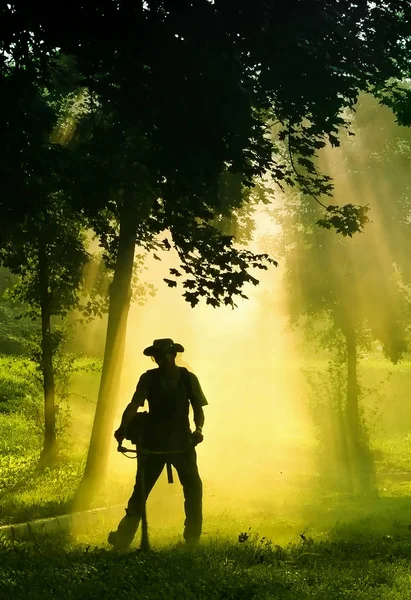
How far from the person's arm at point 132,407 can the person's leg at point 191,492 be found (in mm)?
806

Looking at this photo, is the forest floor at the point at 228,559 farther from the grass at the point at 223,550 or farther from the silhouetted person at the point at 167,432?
the silhouetted person at the point at 167,432

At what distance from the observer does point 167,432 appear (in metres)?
9.42

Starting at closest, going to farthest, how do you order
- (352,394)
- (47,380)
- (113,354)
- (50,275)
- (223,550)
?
(223,550), (113,354), (50,275), (47,380), (352,394)

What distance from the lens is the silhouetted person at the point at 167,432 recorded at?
9414mm

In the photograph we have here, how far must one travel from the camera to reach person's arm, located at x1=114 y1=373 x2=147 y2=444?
29.9ft

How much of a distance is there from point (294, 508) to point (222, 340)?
151ft

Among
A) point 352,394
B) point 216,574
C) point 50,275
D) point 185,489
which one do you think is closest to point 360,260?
point 352,394

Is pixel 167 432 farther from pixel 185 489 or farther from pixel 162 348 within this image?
pixel 162 348

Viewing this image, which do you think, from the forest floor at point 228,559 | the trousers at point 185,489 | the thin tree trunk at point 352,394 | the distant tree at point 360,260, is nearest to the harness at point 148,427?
the trousers at point 185,489

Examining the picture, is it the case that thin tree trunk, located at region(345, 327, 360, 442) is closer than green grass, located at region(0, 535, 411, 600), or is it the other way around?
green grass, located at region(0, 535, 411, 600)

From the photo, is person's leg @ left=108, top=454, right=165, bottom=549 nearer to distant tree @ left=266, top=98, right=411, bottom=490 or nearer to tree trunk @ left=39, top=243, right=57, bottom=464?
tree trunk @ left=39, top=243, right=57, bottom=464

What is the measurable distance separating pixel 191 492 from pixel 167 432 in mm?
825

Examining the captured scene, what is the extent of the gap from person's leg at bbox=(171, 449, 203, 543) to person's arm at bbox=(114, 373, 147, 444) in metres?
0.81

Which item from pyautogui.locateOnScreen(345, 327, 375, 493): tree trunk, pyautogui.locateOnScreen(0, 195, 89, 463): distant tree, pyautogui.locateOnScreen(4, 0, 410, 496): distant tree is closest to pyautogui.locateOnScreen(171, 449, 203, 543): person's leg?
pyautogui.locateOnScreen(4, 0, 410, 496): distant tree
